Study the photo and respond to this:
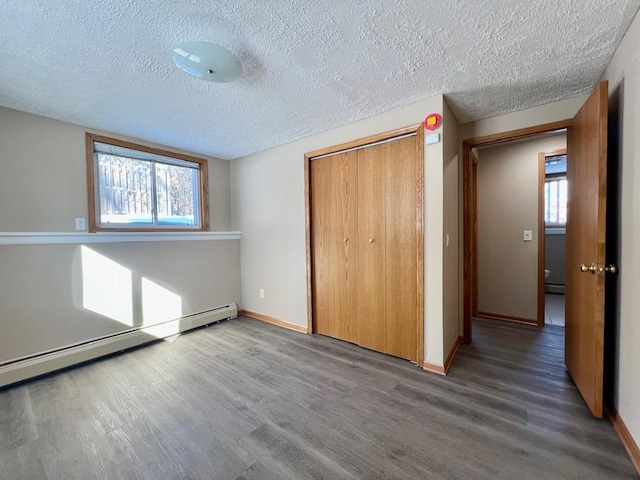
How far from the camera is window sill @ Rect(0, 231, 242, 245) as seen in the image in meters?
2.08

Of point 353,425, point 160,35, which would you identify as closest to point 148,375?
point 353,425

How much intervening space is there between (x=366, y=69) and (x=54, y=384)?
333 centimetres

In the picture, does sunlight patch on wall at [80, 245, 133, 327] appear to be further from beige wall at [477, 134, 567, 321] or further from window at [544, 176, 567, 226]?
window at [544, 176, 567, 226]

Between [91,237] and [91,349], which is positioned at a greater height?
[91,237]

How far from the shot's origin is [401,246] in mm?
2275

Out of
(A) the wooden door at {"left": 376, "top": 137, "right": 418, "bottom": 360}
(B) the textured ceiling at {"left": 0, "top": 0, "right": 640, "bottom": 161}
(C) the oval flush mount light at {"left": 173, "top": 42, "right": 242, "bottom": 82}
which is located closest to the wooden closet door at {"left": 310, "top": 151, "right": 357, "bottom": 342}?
(A) the wooden door at {"left": 376, "top": 137, "right": 418, "bottom": 360}

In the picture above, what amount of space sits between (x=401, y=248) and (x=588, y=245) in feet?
3.83

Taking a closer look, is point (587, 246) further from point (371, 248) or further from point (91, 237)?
point (91, 237)

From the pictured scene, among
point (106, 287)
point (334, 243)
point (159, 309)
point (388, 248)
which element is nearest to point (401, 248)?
point (388, 248)

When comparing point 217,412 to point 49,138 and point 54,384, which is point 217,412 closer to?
point 54,384

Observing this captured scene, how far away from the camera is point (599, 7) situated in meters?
1.19

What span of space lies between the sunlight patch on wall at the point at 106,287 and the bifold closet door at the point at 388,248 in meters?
2.40

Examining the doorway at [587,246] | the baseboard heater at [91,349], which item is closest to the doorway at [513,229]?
the doorway at [587,246]

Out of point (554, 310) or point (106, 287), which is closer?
point (106, 287)
